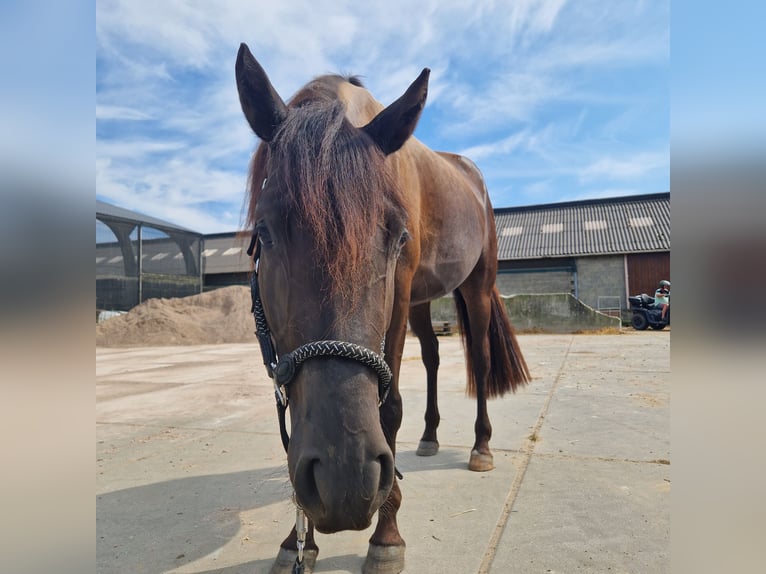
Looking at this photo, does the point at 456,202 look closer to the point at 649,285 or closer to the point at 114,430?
the point at 114,430

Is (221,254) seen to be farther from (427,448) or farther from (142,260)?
(427,448)

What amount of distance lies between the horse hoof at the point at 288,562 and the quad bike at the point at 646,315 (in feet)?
54.9

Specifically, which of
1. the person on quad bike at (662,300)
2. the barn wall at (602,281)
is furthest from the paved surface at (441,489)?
the barn wall at (602,281)

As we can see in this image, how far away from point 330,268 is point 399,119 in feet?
2.43

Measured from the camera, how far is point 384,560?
182cm

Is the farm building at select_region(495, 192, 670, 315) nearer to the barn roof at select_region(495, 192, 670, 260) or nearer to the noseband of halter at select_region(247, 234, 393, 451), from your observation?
the barn roof at select_region(495, 192, 670, 260)

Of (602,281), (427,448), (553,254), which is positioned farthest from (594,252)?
(427,448)

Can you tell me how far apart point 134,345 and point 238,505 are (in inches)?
622

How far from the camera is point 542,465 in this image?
2.98 m

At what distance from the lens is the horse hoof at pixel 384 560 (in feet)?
5.91

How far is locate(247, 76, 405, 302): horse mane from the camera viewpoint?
130 centimetres

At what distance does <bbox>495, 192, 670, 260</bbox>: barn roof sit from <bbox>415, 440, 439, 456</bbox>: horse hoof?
20.0 m

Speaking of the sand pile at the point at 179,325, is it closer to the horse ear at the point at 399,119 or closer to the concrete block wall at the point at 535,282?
the concrete block wall at the point at 535,282
